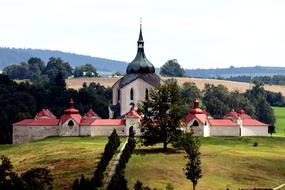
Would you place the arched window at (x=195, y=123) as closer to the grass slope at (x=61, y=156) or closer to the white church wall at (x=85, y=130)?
the grass slope at (x=61, y=156)

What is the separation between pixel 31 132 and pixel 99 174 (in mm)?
50772

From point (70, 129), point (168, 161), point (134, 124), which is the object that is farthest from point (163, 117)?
point (70, 129)

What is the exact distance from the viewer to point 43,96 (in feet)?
543

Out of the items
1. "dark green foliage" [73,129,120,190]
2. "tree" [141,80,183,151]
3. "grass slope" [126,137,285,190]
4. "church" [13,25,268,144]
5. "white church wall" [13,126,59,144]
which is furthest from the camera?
"white church wall" [13,126,59,144]

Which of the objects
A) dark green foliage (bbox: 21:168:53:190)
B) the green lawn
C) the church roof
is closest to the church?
the church roof

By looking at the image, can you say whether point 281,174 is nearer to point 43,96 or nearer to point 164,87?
point 164,87

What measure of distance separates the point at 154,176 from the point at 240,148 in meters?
29.2

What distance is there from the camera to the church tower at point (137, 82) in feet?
448

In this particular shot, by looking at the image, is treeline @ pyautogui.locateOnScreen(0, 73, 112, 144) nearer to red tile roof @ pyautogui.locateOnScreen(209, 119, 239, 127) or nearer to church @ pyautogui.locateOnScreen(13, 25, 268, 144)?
church @ pyautogui.locateOnScreen(13, 25, 268, 144)

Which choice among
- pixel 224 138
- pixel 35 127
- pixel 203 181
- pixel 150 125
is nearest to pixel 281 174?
pixel 203 181

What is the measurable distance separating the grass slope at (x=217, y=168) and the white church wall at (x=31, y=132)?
25.5 metres

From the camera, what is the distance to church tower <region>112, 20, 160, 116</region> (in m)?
136

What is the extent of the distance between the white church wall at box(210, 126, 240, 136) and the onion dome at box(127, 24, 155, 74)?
2003cm

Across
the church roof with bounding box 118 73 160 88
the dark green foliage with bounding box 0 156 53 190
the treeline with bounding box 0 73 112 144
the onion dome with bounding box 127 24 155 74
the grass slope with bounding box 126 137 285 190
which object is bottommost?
the grass slope with bounding box 126 137 285 190
